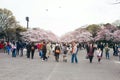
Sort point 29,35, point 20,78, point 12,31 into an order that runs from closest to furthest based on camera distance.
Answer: point 20,78 < point 29,35 < point 12,31

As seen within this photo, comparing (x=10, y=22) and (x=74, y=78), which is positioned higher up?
(x=10, y=22)

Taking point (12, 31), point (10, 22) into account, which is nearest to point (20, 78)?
point (12, 31)

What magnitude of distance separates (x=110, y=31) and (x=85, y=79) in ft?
302

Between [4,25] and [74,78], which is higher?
[4,25]

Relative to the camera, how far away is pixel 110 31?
108 m

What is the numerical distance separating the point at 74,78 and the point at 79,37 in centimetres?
11211

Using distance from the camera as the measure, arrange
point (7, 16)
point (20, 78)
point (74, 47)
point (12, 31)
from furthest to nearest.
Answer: point (7, 16), point (12, 31), point (74, 47), point (20, 78)

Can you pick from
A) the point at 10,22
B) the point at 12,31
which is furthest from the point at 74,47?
the point at 10,22

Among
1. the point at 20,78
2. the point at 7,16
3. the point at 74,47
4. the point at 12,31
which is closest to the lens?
the point at 20,78

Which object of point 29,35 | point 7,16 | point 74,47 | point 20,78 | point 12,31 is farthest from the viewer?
point 7,16

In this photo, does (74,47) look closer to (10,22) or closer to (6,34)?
(6,34)

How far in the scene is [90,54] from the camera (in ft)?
105

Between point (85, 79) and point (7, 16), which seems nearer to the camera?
point (85, 79)

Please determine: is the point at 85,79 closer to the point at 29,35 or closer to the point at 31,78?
the point at 31,78
